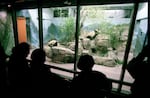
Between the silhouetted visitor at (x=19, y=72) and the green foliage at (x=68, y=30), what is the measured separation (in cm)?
580

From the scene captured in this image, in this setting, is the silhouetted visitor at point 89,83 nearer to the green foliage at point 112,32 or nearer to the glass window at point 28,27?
the glass window at point 28,27

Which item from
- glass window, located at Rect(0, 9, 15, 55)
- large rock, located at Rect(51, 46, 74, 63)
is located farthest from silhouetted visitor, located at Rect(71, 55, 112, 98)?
glass window, located at Rect(0, 9, 15, 55)

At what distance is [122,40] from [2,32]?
6375mm

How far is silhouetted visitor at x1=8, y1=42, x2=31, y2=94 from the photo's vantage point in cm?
223

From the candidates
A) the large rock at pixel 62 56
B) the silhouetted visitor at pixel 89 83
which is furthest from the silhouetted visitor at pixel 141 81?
the large rock at pixel 62 56

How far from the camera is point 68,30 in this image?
27.5 feet

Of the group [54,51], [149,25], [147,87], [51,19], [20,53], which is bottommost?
[54,51]

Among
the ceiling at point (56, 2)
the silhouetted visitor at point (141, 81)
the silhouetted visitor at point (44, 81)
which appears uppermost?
the ceiling at point (56, 2)

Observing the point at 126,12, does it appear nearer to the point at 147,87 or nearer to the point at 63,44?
the point at 63,44

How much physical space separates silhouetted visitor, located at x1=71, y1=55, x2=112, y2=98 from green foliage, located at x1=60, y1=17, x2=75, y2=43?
20.6ft

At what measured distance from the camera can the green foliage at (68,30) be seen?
809 centimetres

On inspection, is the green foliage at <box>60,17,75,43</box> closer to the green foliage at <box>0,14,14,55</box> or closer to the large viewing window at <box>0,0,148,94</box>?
the large viewing window at <box>0,0,148,94</box>

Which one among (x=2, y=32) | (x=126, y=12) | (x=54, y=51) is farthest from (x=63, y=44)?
(x=126, y=12)

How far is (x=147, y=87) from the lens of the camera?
1.50 m
